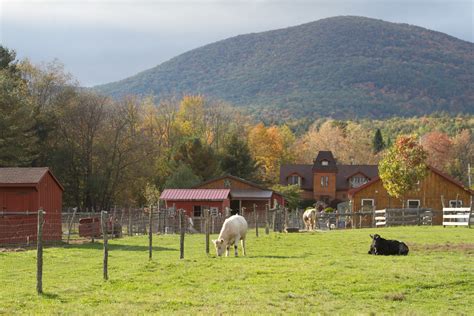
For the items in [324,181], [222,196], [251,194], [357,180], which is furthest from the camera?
[357,180]

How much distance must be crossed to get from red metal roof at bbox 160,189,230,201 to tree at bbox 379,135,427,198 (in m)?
13.1

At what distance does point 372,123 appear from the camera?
582 ft

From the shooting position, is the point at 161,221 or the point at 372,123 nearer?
the point at 161,221

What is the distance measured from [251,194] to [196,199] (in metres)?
11.1

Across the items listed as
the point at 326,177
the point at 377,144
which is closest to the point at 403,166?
the point at 326,177

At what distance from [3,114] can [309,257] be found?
125 ft

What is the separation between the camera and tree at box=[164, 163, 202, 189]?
72.1 m

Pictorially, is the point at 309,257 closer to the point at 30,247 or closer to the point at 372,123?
the point at 30,247

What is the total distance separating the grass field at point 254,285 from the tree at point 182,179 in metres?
47.8

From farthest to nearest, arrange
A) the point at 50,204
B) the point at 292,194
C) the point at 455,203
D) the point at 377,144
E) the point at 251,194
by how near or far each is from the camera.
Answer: the point at 377,144 → the point at 292,194 → the point at 251,194 → the point at 455,203 → the point at 50,204

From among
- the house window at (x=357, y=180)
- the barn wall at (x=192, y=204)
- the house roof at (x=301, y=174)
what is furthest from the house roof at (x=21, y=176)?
the house window at (x=357, y=180)

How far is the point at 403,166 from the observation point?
54.9 metres

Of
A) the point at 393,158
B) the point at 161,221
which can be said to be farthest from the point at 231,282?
the point at 393,158

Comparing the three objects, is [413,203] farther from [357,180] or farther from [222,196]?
[357,180]
